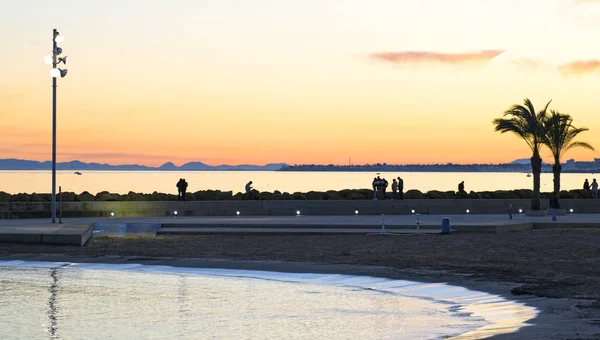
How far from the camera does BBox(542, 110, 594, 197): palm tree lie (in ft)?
163

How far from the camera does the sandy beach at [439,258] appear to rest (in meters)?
14.5

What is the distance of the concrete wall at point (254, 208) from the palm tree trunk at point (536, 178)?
1.82 m

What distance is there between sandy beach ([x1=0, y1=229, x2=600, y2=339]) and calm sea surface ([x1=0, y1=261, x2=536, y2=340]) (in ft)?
2.59

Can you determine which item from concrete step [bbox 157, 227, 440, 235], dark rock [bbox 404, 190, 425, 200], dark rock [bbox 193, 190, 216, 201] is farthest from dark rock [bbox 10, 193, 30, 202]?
dark rock [bbox 404, 190, 425, 200]

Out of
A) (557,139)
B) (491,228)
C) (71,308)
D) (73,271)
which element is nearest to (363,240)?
(491,228)

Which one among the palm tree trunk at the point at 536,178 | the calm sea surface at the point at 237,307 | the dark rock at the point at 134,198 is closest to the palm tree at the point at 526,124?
the palm tree trunk at the point at 536,178

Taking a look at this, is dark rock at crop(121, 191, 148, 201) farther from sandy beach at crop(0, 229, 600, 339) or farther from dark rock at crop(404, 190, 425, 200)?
sandy beach at crop(0, 229, 600, 339)

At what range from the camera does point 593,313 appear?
13016 millimetres

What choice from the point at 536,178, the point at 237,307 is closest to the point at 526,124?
the point at 536,178

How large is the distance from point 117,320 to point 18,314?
1.57 metres

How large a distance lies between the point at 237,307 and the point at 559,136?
3918cm

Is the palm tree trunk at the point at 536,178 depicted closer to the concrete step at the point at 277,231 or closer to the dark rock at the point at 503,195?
the dark rock at the point at 503,195

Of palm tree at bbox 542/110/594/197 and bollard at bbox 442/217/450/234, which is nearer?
bollard at bbox 442/217/450/234

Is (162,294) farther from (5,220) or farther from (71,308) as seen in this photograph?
(5,220)
